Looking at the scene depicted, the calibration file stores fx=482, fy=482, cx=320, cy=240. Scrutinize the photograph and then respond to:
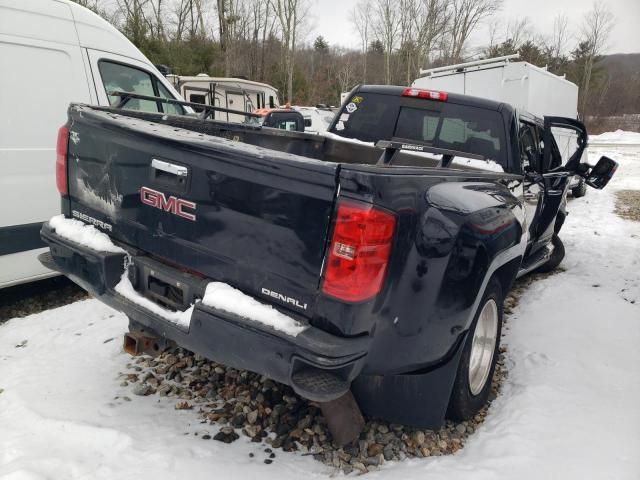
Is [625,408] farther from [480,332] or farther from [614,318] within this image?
[614,318]


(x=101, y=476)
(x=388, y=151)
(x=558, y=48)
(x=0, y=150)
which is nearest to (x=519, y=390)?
(x=388, y=151)

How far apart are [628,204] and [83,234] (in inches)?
439

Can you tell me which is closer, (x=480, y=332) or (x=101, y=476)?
(x=101, y=476)

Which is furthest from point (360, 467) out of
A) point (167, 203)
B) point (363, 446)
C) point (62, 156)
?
point (62, 156)

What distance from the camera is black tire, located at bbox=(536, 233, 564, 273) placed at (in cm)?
554

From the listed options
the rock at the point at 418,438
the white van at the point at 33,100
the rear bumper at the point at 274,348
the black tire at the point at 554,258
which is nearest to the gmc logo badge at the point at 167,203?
the rear bumper at the point at 274,348

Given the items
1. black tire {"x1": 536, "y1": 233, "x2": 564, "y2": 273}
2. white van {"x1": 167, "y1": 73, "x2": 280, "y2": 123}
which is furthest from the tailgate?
white van {"x1": 167, "y1": 73, "x2": 280, "y2": 123}

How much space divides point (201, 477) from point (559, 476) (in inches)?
65.6

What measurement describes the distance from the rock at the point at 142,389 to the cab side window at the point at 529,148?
3.18 metres

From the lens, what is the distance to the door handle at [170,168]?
2178mm

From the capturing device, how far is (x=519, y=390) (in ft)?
10.1

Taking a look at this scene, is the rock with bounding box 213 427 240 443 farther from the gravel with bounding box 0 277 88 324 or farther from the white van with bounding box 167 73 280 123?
the white van with bounding box 167 73 280 123

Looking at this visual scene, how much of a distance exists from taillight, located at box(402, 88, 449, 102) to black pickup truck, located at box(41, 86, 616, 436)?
4.46 ft

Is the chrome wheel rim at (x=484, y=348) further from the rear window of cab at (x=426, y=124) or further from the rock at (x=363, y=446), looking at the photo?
the rear window of cab at (x=426, y=124)
